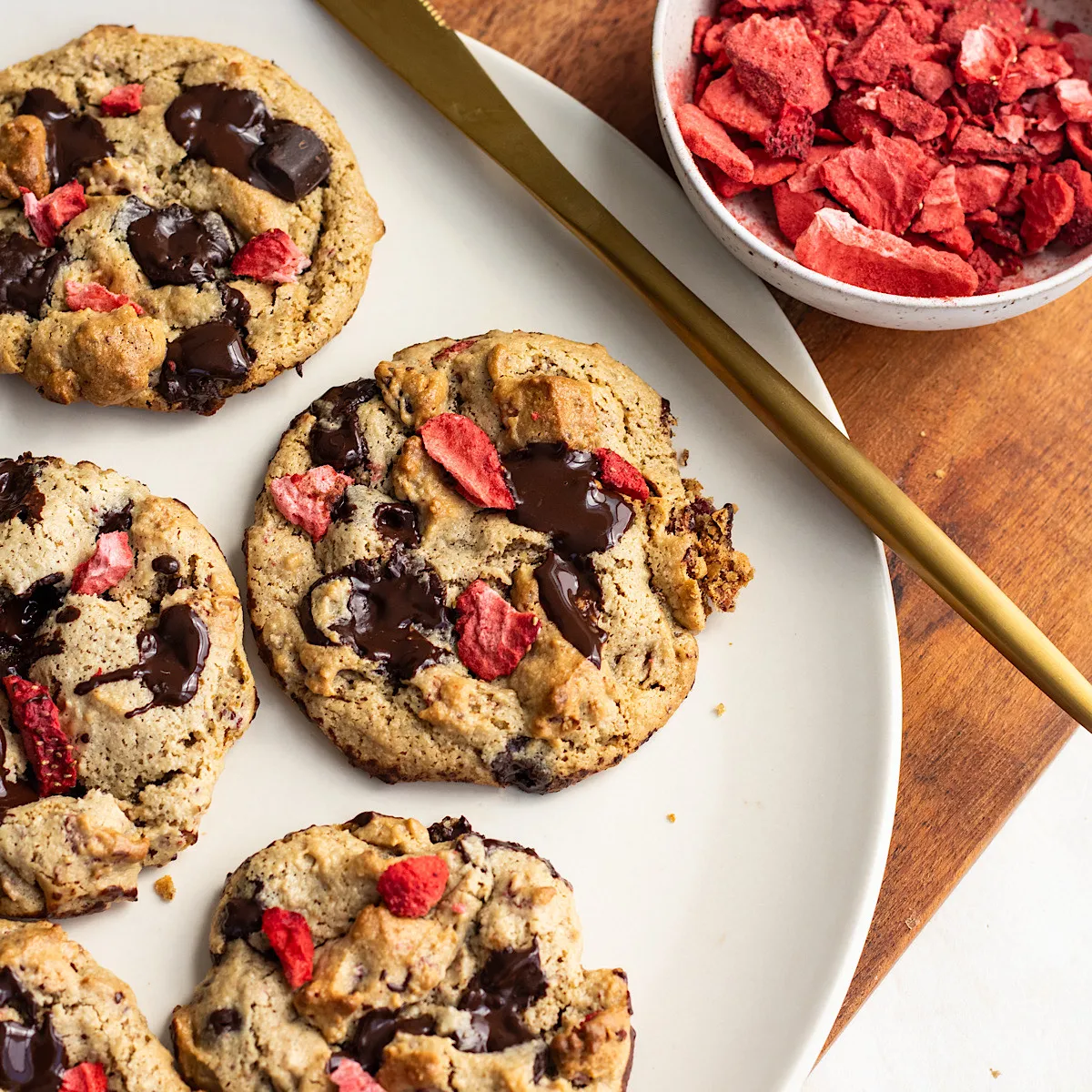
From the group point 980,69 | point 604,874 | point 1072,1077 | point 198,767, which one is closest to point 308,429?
point 198,767

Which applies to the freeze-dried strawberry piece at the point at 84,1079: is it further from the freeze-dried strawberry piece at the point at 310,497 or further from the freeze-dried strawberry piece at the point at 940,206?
the freeze-dried strawberry piece at the point at 940,206

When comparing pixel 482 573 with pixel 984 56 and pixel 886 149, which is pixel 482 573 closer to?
pixel 886 149

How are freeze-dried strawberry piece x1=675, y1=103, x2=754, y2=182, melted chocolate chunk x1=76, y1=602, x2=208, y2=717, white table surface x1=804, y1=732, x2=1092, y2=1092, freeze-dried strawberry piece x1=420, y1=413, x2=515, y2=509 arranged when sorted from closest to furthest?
melted chocolate chunk x1=76, y1=602, x2=208, y2=717 < freeze-dried strawberry piece x1=420, y1=413, x2=515, y2=509 < freeze-dried strawberry piece x1=675, y1=103, x2=754, y2=182 < white table surface x1=804, y1=732, x2=1092, y2=1092

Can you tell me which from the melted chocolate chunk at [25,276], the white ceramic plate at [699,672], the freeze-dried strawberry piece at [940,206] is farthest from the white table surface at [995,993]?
the melted chocolate chunk at [25,276]

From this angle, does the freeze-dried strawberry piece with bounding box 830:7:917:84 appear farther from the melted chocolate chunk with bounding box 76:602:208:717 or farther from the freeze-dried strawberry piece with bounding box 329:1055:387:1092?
the freeze-dried strawberry piece with bounding box 329:1055:387:1092

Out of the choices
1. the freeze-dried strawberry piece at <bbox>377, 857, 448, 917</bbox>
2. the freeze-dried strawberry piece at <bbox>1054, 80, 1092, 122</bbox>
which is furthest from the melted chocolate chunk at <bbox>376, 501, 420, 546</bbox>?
the freeze-dried strawberry piece at <bbox>1054, 80, 1092, 122</bbox>

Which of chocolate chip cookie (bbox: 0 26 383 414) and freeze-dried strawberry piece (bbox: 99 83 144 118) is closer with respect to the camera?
chocolate chip cookie (bbox: 0 26 383 414)
